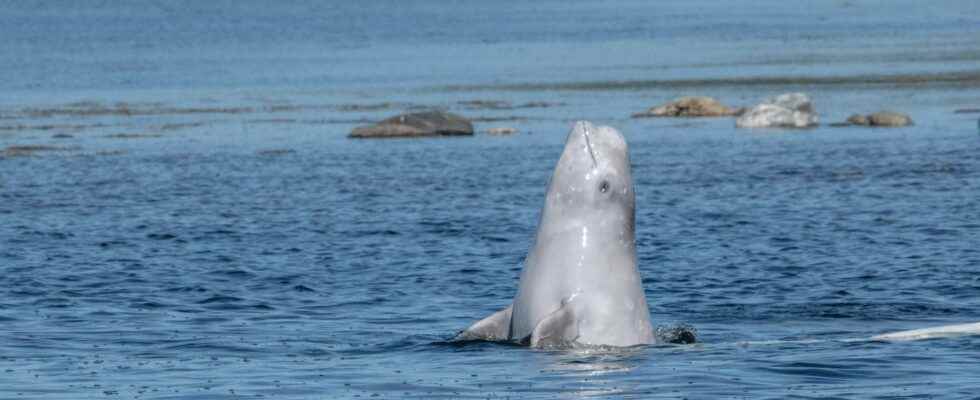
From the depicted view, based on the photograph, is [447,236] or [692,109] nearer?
[447,236]

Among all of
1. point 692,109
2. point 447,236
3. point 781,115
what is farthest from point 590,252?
point 692,109

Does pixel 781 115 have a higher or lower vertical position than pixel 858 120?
higher

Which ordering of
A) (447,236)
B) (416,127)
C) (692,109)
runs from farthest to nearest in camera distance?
(692,109), (416,127), (447,236)

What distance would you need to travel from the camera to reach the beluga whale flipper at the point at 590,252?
53.8 ft

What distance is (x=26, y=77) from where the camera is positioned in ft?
278

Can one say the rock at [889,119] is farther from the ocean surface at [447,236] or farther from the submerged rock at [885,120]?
the ocean surface at [447,236]

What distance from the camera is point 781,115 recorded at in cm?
5056

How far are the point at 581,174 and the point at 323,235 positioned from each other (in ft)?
42.1

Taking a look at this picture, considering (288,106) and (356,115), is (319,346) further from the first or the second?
(288,106)

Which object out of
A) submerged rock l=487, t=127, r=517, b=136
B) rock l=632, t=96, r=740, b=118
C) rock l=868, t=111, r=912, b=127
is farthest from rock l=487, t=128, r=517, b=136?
rock l=868, t=111, r=912, b=127

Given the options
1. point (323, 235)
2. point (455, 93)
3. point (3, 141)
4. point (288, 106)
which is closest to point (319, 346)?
point (323, 235)

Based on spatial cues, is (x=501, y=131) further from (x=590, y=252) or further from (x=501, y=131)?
(x=590, y=252)

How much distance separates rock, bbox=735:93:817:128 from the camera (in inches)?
1988

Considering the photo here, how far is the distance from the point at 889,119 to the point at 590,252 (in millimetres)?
34194
